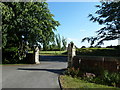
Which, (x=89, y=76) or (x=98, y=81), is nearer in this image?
(x=98, y=81)

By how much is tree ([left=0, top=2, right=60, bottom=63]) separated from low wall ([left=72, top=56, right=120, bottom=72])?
759 centimetres

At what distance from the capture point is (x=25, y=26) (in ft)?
60.5

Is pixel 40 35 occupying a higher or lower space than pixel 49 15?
lower

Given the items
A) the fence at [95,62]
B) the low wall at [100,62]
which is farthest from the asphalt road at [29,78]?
the low wall at [100,62]

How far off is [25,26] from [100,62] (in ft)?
36.1

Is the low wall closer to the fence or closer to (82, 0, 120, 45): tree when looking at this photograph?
the fence

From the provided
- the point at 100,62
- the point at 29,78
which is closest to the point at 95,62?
the point at 100,62

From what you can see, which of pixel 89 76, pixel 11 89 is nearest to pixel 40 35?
pixel 89 76

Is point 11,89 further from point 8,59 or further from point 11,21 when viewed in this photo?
point 8,59

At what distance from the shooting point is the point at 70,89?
291 inches

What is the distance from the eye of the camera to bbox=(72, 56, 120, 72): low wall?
10.3 metres

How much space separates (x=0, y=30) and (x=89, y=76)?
38.7 feet

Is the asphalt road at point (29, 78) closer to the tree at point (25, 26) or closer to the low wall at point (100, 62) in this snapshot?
the low wall at point (100, 62)

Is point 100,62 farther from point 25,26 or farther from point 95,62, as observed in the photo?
point 25,26
